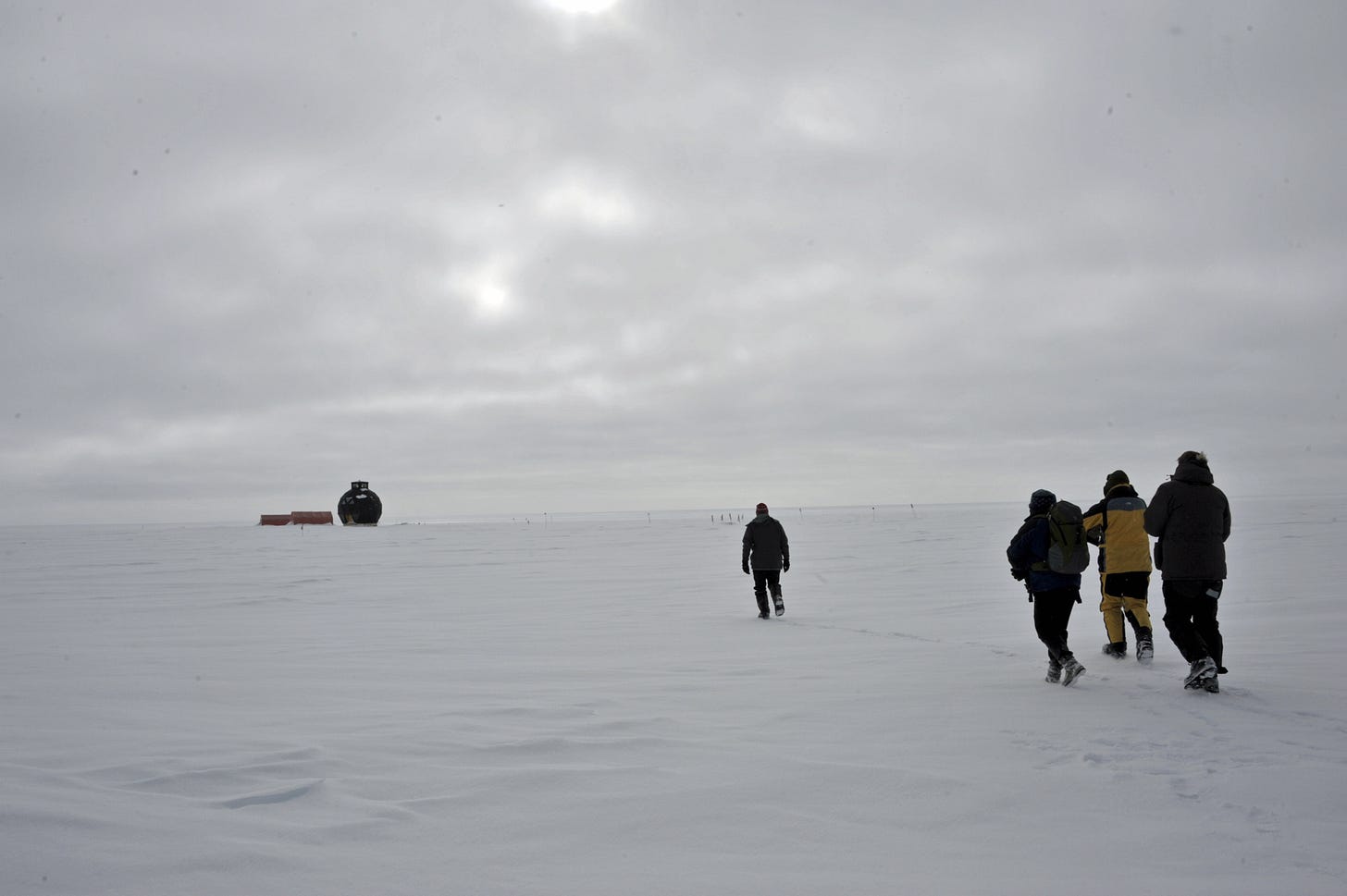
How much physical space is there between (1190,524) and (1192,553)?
241mm

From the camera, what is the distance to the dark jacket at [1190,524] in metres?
7.25

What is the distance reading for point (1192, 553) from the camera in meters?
7.30

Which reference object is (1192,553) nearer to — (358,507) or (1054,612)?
(1054,612)

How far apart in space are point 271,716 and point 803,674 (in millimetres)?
4607

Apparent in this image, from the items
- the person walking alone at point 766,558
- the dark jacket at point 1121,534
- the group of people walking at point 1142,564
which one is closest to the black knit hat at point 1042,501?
the group of people walking at point 1142,564

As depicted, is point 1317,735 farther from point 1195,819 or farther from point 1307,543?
point 1307,543

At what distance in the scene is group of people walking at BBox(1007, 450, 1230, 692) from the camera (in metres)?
7.23

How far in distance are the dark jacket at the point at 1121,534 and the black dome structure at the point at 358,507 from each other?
234 feet

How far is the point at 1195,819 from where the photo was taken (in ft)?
13.8

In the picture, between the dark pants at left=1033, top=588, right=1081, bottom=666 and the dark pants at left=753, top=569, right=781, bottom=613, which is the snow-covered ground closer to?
the dark pants at left=1033, top=588, right=1081, bottom=666

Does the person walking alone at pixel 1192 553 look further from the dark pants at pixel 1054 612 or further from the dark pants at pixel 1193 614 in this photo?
the dark pants at pixel 1054 612

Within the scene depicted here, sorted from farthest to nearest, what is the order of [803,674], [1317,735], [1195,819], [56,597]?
[56,597] → [803,674] → [1317,735] → [1195,819]

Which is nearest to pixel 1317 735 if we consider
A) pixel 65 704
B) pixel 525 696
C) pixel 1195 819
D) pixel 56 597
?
pixel 1195 819

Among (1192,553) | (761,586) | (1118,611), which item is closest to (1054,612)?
(1192,553)
